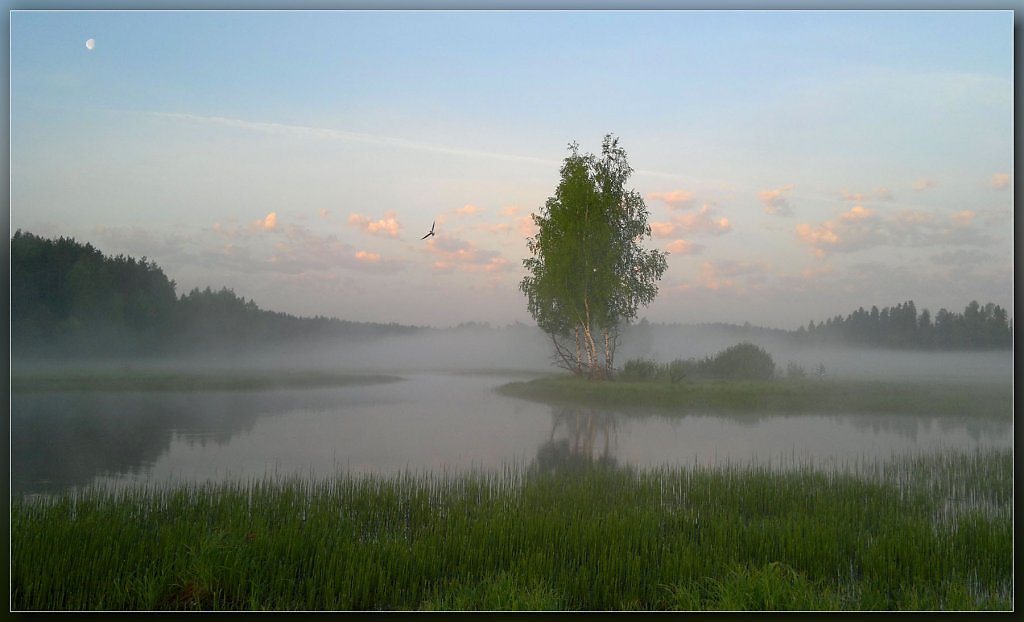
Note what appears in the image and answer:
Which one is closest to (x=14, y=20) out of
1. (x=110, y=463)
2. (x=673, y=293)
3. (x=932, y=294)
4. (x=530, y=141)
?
(x=110, y=463)

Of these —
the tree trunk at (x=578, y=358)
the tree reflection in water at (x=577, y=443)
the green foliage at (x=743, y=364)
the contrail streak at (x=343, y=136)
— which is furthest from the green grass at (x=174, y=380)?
the green foliage at (x=743, y=364)

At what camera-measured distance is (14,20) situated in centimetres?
700

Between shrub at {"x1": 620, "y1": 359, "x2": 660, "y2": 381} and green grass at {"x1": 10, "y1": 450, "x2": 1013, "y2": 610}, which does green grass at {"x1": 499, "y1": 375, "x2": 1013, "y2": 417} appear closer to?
shrub at {"x1": 620, "y1": 359, "x2": 660, "y2": 381}

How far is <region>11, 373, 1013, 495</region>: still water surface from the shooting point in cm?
706

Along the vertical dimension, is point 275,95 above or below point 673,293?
→ above

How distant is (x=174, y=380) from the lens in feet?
25.4

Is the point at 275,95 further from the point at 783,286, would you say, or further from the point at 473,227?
the point at 783,286

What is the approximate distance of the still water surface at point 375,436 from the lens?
7.06m

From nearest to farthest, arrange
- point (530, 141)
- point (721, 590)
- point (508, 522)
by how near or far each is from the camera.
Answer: point (721, 590)
point (508, 522)
point (530, 141)

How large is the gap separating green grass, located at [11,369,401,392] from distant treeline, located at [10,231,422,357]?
214mm

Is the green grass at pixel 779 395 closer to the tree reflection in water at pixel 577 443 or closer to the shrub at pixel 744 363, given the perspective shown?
the shrub at pixel 744 363

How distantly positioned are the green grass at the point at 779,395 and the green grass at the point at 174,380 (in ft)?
6.31

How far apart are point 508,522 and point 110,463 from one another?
3.90 metres

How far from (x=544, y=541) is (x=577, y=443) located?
1.32 metres
